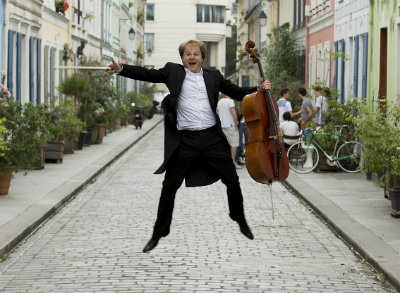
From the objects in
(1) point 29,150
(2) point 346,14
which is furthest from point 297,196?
(2) point 346,14

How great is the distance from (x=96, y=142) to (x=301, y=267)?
1822 centimetres

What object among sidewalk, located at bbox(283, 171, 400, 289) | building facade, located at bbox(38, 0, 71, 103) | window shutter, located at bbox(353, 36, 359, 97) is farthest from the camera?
building facade, located at bbox(38, 0, 71, 103)

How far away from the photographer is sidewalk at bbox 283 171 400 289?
24.9ft

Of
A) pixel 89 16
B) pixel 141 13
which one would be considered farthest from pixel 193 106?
pixel 141 13

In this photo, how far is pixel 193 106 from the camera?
20.6 feet

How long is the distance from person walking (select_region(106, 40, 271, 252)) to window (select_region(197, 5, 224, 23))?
235ft

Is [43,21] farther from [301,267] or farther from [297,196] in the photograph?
[301,267]

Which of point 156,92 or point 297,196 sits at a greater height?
point 156,92

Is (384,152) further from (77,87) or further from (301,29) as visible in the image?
(301,29)

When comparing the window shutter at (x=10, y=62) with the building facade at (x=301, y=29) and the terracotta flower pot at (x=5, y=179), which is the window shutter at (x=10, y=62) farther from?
the building facade at (x=301, y=29)

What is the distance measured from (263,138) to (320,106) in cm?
1064

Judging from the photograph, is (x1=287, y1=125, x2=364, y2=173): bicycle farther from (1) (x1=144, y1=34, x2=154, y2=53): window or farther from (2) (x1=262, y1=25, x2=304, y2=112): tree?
(1) (x1=144, y1=34, x2=154, y2=53): window

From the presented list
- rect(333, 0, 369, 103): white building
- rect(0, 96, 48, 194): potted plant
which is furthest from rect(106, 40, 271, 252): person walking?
rect(333, 0, 369, 103): white building

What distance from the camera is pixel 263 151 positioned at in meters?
6.55
